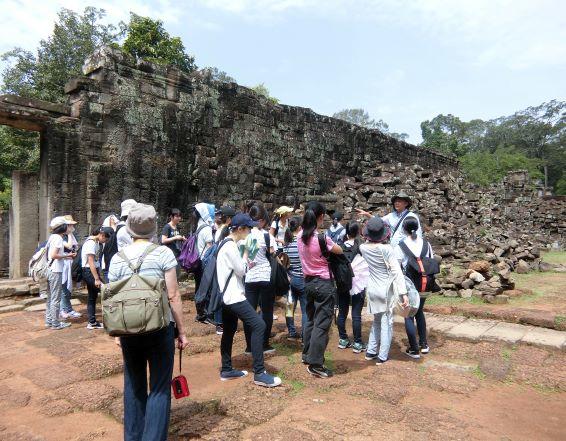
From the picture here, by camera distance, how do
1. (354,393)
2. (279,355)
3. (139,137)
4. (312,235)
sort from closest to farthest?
(354,393) → (312,235) → (279,355) → (139,137)

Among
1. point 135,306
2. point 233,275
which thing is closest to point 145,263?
point 135,306

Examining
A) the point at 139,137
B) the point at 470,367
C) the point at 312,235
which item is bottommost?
the point at 470,367

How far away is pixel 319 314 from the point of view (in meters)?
4.22

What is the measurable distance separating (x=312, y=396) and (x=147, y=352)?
165cm

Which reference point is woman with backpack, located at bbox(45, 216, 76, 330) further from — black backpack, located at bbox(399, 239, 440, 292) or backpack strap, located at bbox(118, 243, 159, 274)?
black backpack, located at bbox(399, 239, 440, 292)

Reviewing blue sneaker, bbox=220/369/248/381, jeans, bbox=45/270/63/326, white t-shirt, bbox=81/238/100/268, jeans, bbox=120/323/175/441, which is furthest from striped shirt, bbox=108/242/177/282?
jeans, bbox=45/270/63/326

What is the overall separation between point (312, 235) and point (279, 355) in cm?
156

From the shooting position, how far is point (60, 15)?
20438mm

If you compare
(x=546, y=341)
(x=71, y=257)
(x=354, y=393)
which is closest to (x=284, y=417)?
(x=354, y=393)

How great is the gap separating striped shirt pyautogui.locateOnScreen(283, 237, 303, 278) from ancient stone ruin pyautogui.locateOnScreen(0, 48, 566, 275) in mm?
3899

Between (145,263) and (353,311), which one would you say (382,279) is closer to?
(353,311)

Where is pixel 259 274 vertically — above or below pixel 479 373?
above

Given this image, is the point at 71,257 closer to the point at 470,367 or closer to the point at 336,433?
the point at 336,433

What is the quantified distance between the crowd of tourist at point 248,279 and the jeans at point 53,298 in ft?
0.05
